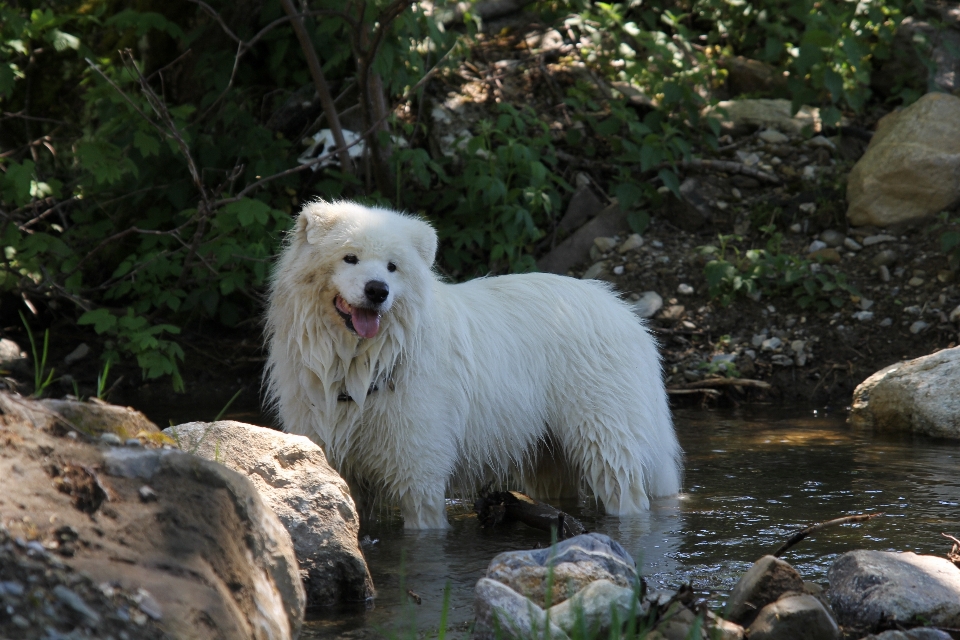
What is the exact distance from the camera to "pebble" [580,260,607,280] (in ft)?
30.4

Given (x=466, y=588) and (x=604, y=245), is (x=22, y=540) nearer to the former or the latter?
(x=466, y=588)

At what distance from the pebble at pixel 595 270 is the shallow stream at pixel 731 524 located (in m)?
2.45

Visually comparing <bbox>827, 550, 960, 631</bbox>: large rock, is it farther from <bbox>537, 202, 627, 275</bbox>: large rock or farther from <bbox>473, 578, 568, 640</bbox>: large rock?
<bbox>537, 202, 627, 275</bbox>: large rock

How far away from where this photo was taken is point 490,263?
8.97 metres

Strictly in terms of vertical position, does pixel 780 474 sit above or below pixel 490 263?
below

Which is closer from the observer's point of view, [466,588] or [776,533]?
[466,588]

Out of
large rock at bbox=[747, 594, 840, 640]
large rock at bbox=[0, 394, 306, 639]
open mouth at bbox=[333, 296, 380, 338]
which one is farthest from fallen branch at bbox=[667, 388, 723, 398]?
large rock at bbox=[0, 394, 306, 639]

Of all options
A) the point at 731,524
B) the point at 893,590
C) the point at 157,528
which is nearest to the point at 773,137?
the point at 731,524

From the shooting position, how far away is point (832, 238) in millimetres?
9234

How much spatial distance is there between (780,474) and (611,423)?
131 cm

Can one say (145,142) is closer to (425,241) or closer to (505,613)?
(425,241)

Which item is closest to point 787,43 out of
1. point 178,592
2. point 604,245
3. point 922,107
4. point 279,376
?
point 922,107

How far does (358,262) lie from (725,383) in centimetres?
447

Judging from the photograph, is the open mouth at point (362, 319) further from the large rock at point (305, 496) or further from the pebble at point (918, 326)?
the pebble at point (918, 326)
